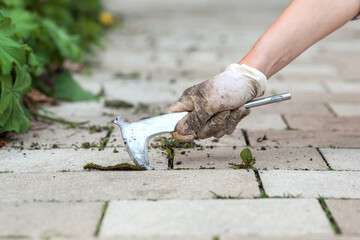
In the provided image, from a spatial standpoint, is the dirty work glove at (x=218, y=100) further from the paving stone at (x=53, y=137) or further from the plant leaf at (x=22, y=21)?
the plant leaf at (x=22, y=21)

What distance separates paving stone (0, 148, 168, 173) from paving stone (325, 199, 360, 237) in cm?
77

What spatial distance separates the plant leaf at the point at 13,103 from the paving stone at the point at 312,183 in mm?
1269

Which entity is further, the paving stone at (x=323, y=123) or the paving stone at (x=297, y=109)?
the paving stone at (x=297, y=109)

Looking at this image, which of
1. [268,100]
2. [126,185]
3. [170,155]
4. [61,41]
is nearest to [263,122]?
[268,100]

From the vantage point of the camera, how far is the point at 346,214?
1.81 metres

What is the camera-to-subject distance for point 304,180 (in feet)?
6.95

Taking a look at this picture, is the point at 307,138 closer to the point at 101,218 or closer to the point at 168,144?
the point at 168,144

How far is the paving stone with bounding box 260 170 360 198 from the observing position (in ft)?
6.55

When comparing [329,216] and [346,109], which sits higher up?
[346,109]

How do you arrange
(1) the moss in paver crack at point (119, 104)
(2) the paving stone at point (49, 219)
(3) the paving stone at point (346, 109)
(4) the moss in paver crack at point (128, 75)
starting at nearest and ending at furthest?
(2) the paving stone at point (49, 219)
(3) the paving stone at point (346, 109)
(1) the moss in paver crack at point (119, 104)
(4) the moss in paver crack at point (128, 75)

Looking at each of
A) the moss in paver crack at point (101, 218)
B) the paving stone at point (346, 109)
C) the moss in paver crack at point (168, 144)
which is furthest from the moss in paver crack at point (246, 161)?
the paving stone at point (346, 109)

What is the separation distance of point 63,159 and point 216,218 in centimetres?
94

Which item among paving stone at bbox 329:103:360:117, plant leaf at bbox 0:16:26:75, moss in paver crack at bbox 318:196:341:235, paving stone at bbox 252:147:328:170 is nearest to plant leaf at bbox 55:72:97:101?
plant leaf at bbox 0:16:26:75

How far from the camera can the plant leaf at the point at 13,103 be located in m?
2.58
